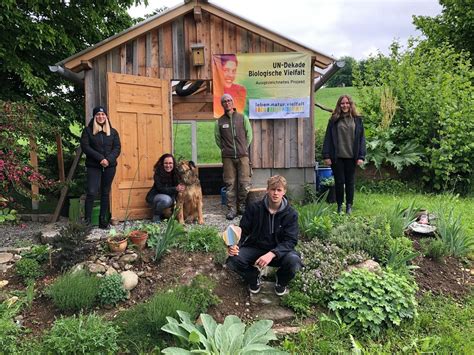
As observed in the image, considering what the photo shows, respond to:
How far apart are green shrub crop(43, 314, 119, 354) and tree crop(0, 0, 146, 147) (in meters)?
4.77

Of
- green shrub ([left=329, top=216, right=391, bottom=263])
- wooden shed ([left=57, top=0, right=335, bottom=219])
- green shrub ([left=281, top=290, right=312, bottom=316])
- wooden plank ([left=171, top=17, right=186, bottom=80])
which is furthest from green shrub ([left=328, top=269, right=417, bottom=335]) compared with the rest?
wooden plank ([left=171, top=17, right=186, bottom=80])

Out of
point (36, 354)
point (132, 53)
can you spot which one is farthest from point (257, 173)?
point (36, 354)

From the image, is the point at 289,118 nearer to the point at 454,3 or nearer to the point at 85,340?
the point at 85,340

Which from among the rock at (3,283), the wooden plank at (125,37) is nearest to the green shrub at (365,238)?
the rock at (3,283)

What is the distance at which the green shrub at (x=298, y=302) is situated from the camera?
13.6 ft

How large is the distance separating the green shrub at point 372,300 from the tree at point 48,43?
18.7ft

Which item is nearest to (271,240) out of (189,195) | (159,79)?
(189,195)

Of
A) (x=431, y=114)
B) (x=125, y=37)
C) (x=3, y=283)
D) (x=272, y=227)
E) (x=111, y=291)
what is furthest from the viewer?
(x=431, y=114)

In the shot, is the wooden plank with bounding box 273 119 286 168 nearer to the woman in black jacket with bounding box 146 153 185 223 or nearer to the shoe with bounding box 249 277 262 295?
the woman in black jacket with bounding box 146 153 185 223

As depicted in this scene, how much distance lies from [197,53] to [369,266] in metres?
4.51

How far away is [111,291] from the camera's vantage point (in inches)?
165

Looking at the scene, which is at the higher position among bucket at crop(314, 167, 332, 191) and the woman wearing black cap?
the woman wearing black cap

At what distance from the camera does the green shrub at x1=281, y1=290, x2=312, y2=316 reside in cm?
414

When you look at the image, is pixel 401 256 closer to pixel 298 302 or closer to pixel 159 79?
pixel 298 302
